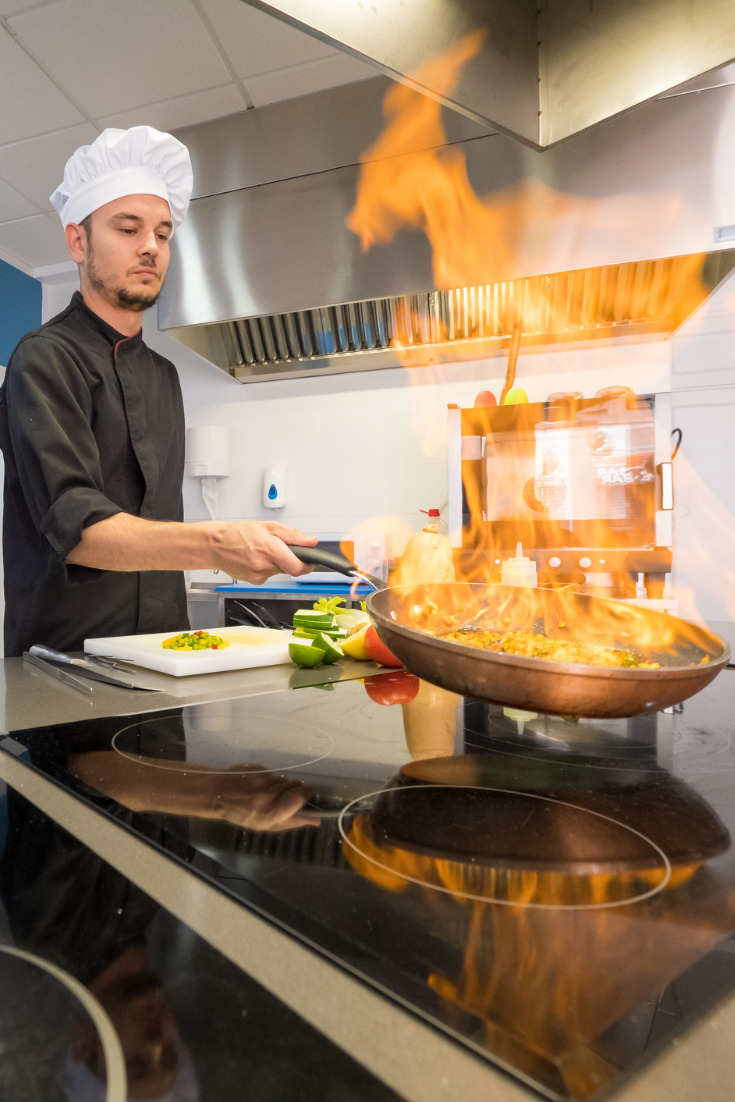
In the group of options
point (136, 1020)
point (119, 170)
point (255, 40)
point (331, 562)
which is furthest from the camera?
point (255, 40)

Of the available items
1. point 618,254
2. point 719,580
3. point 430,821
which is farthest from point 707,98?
point 430,821

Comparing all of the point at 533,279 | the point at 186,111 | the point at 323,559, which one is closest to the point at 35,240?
the point at 186,111

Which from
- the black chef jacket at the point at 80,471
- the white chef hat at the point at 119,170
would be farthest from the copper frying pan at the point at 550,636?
the white chef hat at the point at 119,170

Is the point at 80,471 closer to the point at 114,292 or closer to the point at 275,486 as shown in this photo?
the point at 114,292

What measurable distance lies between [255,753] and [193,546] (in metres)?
0.44

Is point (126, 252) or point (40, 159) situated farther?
point (40, 159)

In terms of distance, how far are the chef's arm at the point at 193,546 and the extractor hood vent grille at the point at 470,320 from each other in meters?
1.33

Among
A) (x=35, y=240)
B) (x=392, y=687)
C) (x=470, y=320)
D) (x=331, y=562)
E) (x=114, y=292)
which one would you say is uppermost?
(x=35, y=240)

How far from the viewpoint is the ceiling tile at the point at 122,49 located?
1743 mm

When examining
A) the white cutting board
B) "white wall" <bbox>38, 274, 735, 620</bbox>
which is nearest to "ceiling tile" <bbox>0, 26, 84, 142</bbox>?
"white wall" <bbox>38, 274, 735, 620</bbox>

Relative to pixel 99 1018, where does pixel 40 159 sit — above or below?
above

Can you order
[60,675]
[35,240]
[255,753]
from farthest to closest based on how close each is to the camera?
[35,240] → [60,675] → [255,753]

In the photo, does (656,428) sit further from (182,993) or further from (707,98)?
(182,993)

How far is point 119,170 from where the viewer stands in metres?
1.39
